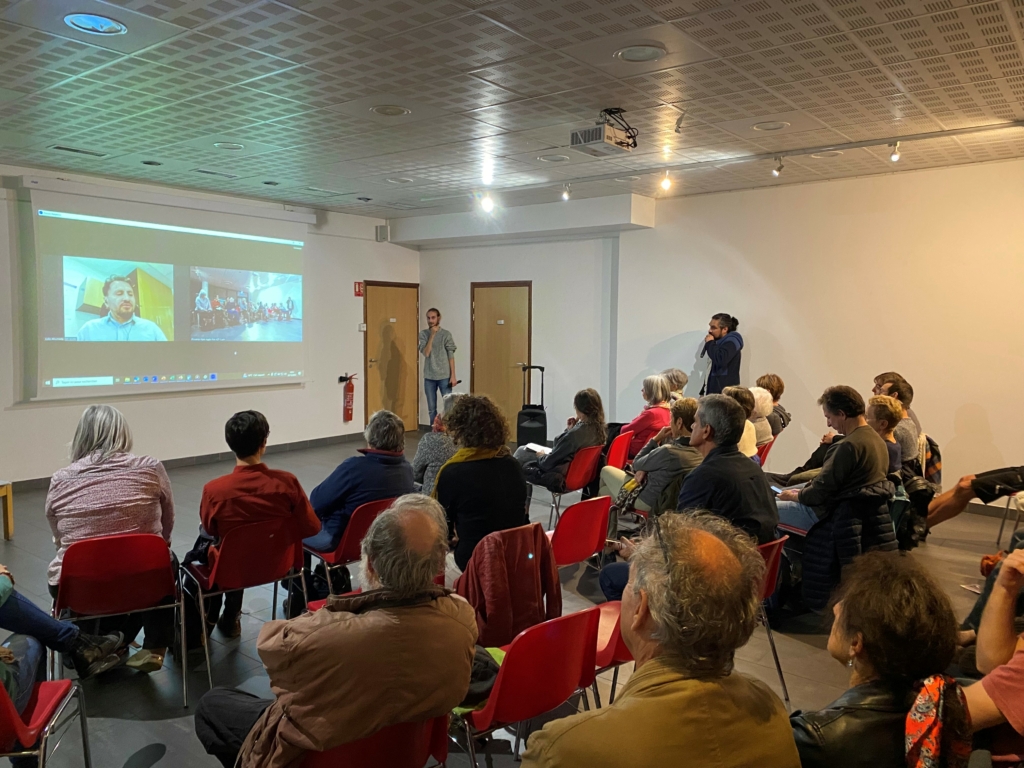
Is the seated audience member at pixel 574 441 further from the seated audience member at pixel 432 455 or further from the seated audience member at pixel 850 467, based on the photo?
the seated audience member at pixel 850 467

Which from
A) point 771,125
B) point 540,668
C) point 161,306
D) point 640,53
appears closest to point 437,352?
point 161,306

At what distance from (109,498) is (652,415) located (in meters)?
3.49

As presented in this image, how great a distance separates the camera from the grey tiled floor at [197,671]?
2549 mm

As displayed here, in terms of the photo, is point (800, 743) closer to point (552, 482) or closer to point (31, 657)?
point (31, 657)

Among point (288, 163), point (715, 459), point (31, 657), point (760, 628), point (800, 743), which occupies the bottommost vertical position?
point (760, 628)

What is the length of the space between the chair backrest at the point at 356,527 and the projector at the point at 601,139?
271cm

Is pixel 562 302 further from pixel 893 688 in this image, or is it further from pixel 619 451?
pixel 893 688

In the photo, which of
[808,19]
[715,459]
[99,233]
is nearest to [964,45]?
[808,19]

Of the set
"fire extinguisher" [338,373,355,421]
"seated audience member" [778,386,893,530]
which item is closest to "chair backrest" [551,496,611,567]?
"seated audience member" [778,386,893,530]

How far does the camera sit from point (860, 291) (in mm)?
6516

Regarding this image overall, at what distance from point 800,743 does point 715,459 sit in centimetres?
174

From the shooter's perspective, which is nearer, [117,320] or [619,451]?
[619,451]

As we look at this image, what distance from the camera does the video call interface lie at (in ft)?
21.3

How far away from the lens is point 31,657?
2242mm
